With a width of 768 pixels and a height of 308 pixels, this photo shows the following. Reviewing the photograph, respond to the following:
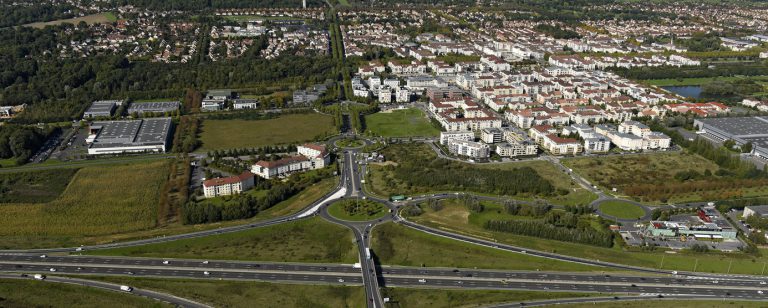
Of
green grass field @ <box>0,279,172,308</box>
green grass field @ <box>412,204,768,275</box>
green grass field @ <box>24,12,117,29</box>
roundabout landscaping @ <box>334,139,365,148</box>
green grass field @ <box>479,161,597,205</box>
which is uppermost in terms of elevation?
green grass field @ <box>24,12,117,29</box>

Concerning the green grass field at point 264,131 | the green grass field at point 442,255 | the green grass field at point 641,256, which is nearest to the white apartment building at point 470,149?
the green grass field at point 264,131

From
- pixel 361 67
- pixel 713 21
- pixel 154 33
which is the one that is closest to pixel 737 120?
pixel 361 67

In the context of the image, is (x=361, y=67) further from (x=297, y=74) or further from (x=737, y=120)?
(x=737, y=120)

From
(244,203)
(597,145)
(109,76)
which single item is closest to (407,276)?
(244,203)

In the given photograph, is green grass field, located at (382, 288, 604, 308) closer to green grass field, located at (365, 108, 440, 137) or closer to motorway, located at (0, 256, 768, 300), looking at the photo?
motorway, located at (0, 256, 768, 300)

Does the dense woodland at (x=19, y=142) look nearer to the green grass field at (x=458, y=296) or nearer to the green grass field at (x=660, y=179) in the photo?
the green grass field at (x=458, y=296)

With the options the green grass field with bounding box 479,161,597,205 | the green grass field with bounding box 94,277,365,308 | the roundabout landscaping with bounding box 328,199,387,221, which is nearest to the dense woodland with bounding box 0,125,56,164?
the green grass field with bounding box 94,277,365,308

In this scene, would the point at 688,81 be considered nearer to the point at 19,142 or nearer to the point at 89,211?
the point at 89,211
